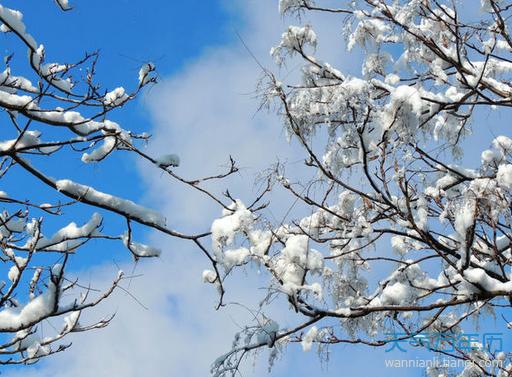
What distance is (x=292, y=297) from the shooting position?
3672mm

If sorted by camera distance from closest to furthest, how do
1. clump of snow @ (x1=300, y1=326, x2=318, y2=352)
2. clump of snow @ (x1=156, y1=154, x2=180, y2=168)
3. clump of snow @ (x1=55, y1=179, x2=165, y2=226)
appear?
clump of snow @ (x1=55, y1=179, x2=165, y2=226)
clump of snow @ (x1=156, y1=154, x2=180, y2=168)
clump of snow @ (x1=300, y1=326, x2=318, y2=352)

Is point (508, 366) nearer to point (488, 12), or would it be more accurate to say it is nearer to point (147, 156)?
point (488, 12)

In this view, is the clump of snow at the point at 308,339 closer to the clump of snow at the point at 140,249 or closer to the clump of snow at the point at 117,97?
the clump of snow at the point at 140,249

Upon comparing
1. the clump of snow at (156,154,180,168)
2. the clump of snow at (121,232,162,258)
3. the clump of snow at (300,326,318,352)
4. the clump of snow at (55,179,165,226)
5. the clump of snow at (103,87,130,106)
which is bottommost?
the clump of snow at (300,326,318,352)

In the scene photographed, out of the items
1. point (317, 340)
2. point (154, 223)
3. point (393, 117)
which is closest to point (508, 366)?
point (317, 340)

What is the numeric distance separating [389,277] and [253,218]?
2812 mm

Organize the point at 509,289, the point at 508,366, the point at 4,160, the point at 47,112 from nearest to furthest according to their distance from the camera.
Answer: the point at 47,112
the point at 509,289
the point at 4,160
the point at 508,366

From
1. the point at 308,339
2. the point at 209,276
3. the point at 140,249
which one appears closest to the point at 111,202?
the point at 140,249

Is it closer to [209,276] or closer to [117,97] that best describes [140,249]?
[209,276]

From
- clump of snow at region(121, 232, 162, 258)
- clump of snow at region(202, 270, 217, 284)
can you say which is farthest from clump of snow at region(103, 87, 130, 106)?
clump of snow at region(202, 270, 217, 284)

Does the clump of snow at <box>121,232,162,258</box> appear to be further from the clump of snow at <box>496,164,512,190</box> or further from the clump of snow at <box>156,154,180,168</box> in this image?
the clump of snow at <box>496,164,512,190</box>

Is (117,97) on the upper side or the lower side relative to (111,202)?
upper

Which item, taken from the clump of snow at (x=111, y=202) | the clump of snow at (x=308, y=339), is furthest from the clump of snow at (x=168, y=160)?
the clump of snow at (x=308, y=339)

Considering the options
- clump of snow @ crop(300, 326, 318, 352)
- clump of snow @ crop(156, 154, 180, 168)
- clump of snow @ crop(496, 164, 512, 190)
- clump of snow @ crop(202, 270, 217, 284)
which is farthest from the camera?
clump of snow @ crop(496, 164, 512, 190)
